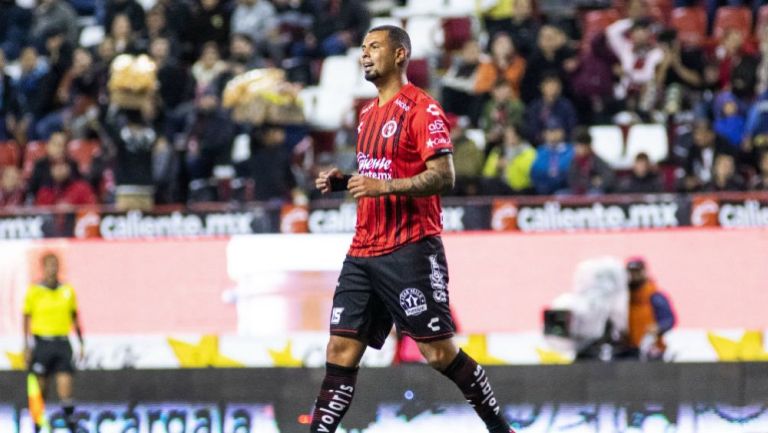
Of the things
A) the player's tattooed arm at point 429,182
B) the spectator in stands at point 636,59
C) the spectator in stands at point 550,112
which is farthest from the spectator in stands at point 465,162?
the player's tattooed arm at point 429,182

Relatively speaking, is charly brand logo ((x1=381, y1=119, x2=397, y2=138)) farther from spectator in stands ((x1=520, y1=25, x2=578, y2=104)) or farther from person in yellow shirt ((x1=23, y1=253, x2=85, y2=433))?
spectator in stands ((x1=520, y1=25, x2=578, y2=104))

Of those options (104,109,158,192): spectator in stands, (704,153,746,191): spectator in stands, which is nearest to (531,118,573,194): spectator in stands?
(704,153,746,191): spectator in stands

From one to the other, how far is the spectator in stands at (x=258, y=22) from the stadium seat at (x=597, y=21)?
3511 mm

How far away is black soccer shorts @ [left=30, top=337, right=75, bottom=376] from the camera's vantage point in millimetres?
12680

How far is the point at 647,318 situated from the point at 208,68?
6636mm

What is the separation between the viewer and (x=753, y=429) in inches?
344

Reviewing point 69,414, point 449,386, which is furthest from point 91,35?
point 449,386

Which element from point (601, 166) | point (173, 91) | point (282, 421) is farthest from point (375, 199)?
point (173, 91)

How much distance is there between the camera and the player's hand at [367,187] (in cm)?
647

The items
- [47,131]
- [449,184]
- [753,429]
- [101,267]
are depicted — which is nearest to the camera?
[449,184]

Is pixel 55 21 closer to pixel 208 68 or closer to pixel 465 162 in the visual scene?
pixel 208 68

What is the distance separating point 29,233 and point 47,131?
323 cm

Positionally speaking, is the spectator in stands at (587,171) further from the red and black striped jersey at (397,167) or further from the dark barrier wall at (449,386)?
the red and black striped jersey at (397,167)

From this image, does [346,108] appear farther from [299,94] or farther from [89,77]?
[89,77]
